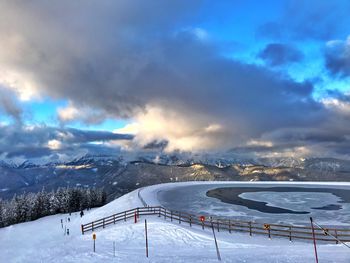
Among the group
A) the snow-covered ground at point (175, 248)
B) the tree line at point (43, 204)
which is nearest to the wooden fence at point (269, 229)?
the snow-covered ground at point (175, 248)

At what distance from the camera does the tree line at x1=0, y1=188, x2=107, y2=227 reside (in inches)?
3285

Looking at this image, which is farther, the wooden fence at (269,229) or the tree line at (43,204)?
the tree line at (43,204)

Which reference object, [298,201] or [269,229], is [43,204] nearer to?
[298,201]

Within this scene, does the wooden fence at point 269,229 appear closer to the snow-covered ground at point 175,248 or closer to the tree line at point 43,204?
the snow-covered ground at point 175,248

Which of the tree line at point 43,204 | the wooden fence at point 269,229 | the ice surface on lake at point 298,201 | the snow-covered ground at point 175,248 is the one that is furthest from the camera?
the tree line at point 43,204

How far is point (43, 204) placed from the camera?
3558 inches

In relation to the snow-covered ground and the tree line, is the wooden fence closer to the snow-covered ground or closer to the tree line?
the snow-covered ground

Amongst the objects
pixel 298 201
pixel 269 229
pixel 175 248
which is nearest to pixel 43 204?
pixel 298 201

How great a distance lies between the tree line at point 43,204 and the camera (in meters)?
83.4

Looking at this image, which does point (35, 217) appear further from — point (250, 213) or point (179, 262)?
point (179, 262)

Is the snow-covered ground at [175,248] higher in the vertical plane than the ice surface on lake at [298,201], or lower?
higher

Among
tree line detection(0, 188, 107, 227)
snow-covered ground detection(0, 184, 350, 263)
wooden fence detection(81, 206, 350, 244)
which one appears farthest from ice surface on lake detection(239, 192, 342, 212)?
tree line detection(0, 188, 107, 227)

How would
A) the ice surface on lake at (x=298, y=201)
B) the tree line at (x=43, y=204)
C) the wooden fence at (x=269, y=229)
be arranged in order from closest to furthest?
1. the wooden fence at (x=269, y=229)
2. the ice surface on lake at (x=298, y=201)
3. the tree line at (x=43, y=204)

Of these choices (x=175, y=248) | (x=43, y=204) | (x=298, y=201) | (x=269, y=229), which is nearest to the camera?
(x=175, y=248)
